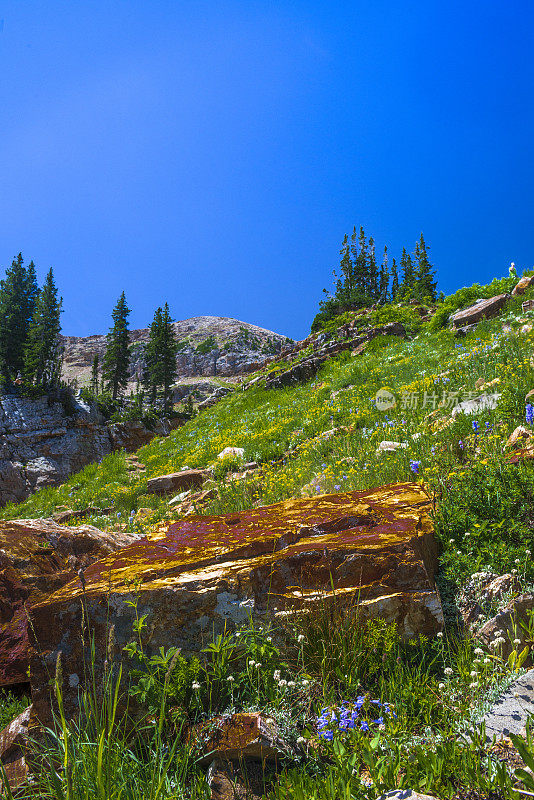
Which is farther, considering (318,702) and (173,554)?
(173,554)

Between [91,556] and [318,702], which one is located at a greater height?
[91,556]

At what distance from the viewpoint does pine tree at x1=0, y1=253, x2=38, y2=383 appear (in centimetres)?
4494

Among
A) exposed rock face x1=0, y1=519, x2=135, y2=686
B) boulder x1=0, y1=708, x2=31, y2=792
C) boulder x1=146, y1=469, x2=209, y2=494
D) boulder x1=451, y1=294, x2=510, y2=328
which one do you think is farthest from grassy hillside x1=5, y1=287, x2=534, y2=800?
boulder x1=451, y1=294, x2=510, y2=328

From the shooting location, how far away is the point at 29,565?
13.5 feet

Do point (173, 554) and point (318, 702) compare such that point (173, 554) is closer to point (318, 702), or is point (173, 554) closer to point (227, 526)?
point (227, 526)

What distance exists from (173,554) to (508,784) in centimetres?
249

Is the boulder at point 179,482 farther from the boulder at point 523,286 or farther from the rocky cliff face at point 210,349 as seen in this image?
the rocky cliff face at point 210,349

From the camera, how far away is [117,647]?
8.50 feet

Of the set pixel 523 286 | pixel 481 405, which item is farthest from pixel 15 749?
pixel 523 286

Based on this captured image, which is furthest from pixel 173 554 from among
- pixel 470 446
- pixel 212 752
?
pixel 470 446

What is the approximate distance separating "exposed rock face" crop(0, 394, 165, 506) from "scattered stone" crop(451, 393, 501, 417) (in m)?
27.5

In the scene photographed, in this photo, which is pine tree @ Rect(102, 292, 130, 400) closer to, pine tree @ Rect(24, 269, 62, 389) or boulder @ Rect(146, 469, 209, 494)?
pine tree @ Rect(24, 269, 62, 389)

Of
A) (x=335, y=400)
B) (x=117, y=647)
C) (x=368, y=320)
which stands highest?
(x=368, y=320)

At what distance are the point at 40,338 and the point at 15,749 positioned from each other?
4499 centimetres
